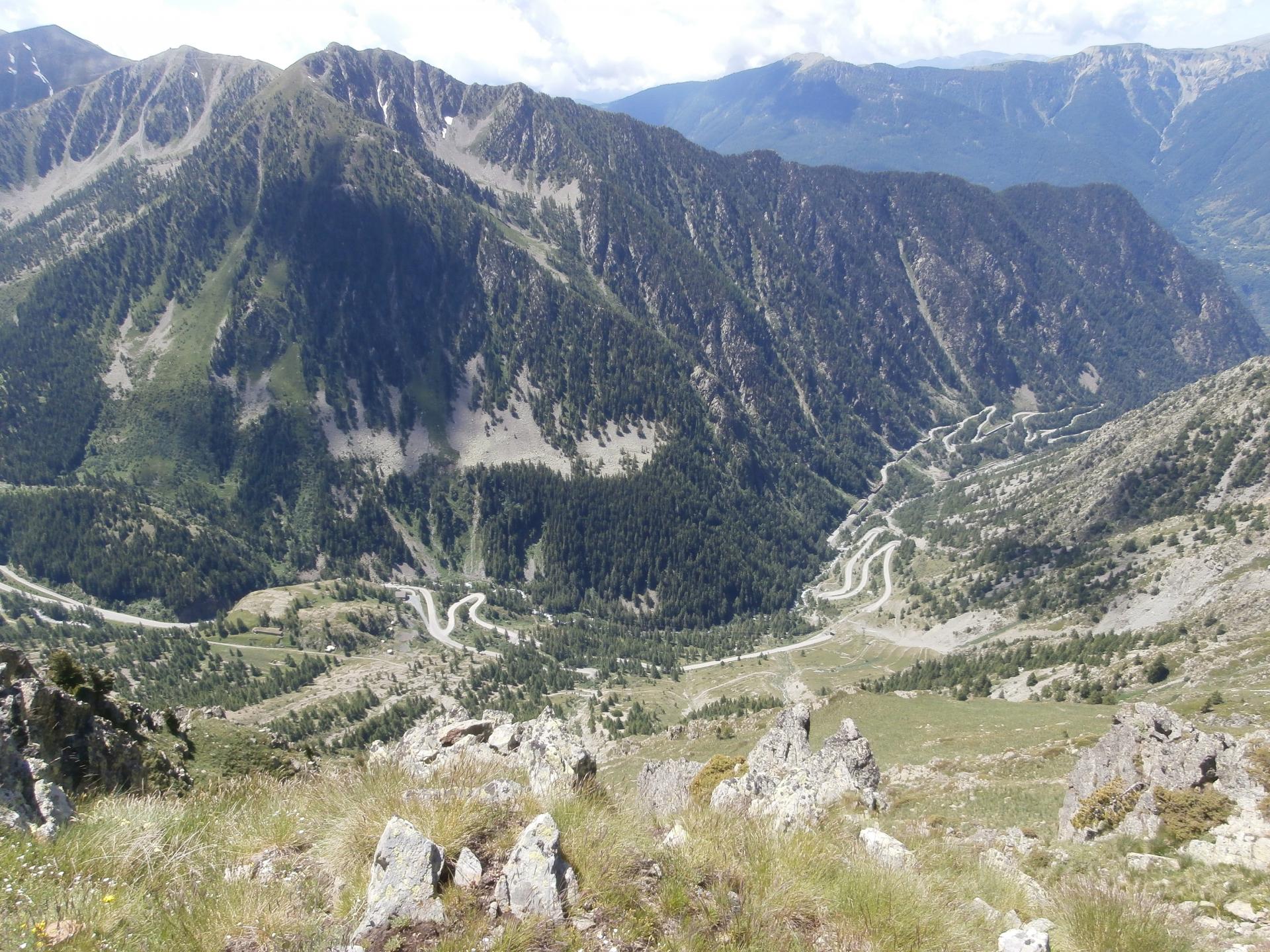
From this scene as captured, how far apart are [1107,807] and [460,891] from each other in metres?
27.9

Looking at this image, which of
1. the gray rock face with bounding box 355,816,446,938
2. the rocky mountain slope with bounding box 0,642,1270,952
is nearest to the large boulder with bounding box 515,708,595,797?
the rocky mountain slope with bounding box 0,642,1270,952

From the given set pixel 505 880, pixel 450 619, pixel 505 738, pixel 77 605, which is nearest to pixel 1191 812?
pixel 505 738

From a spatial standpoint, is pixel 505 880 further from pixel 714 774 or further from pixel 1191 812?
pixel 714 774

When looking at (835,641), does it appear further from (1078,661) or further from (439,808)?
(439,808)

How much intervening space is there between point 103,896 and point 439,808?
3741 mm

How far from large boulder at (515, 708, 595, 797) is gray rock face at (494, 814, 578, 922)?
9.14ft

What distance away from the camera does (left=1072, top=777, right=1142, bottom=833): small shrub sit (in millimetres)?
24625

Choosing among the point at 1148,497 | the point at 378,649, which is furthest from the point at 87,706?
the point at 1148,497

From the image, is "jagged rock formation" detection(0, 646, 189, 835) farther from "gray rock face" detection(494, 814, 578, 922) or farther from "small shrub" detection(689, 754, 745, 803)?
"small shrub" detection(689, 754, 745, 803)

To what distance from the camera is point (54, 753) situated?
13.8 metres

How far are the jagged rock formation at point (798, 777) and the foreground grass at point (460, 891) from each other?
109 inches

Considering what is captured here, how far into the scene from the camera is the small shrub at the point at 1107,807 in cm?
2462

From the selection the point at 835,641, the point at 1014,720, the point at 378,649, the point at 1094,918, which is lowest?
the point at 835,641

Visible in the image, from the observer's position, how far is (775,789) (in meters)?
19.9
